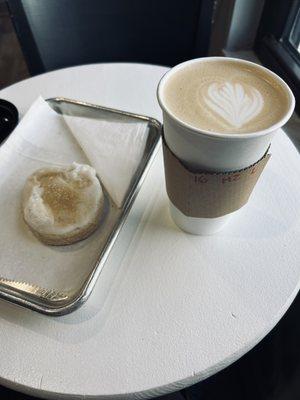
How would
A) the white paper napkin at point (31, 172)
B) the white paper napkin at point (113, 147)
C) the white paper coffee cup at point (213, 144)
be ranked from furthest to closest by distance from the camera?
the white paper napkin at point (113, 147) → the white paper napkin at point (31, 172) → the white paper coffee cup at point (213, 144)

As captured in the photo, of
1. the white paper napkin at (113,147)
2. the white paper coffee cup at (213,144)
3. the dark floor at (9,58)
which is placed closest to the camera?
the white paper coffee cup at (213,144)

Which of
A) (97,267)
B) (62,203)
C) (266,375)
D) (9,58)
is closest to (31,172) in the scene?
(62,203)

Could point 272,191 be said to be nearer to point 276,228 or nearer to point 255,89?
point 276,228

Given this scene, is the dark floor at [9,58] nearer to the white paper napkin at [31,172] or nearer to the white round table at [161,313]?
the white paper napkin at [31,172]

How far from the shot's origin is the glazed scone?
53cm

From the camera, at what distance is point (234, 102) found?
45 cm

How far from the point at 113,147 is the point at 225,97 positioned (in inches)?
11.0

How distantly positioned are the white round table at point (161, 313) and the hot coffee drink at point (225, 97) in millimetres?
207

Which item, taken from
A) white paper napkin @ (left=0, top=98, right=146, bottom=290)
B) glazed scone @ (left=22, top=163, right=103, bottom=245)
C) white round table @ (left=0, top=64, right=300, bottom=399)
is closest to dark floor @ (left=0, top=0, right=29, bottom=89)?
white paper napkin @ (left=0, top=98, right=146, bottom=290)

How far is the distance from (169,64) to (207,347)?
1026mm

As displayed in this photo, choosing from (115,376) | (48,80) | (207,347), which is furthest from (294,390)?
(48,80)

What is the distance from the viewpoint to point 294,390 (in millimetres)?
464

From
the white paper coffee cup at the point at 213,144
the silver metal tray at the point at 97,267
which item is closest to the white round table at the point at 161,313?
the silver metal tray at the point at 97,267

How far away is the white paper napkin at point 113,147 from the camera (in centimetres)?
62
